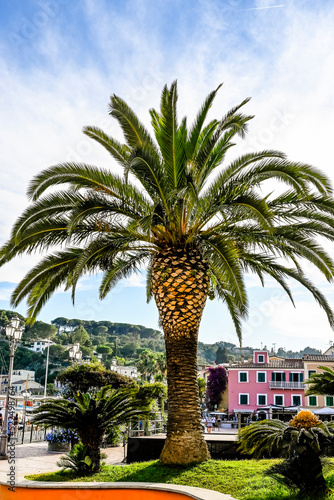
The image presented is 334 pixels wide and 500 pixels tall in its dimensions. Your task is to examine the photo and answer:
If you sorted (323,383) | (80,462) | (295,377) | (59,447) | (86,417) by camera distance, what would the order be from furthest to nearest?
(295,377), (59,447), (323,383), (86,417), (80,462)

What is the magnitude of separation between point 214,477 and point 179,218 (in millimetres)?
5199

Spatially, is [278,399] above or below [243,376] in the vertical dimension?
below

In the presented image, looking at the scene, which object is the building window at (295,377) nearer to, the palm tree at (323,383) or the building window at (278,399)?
the building window at (278,399)

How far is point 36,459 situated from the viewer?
1609 centimetres

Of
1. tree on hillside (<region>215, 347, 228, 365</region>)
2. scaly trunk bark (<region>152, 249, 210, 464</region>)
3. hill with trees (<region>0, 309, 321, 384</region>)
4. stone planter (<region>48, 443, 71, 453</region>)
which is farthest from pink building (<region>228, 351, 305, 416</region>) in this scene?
tree on hillside (<region>215, 347, 228, 365</region>)

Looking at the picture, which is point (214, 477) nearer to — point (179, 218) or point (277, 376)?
point (179, 218)

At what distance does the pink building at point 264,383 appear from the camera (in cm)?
4644

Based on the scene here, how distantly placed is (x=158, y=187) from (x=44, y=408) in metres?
A: 5.32

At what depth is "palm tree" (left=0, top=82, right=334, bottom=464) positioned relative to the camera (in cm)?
989

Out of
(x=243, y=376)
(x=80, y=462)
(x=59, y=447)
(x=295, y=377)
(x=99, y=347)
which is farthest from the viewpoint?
(x=99, y=347)

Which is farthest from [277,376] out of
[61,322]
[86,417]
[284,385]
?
[61,322]

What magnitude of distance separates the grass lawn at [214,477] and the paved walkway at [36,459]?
294cm

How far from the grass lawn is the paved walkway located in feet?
9.66

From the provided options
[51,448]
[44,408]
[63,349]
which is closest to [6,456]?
[51,448]
